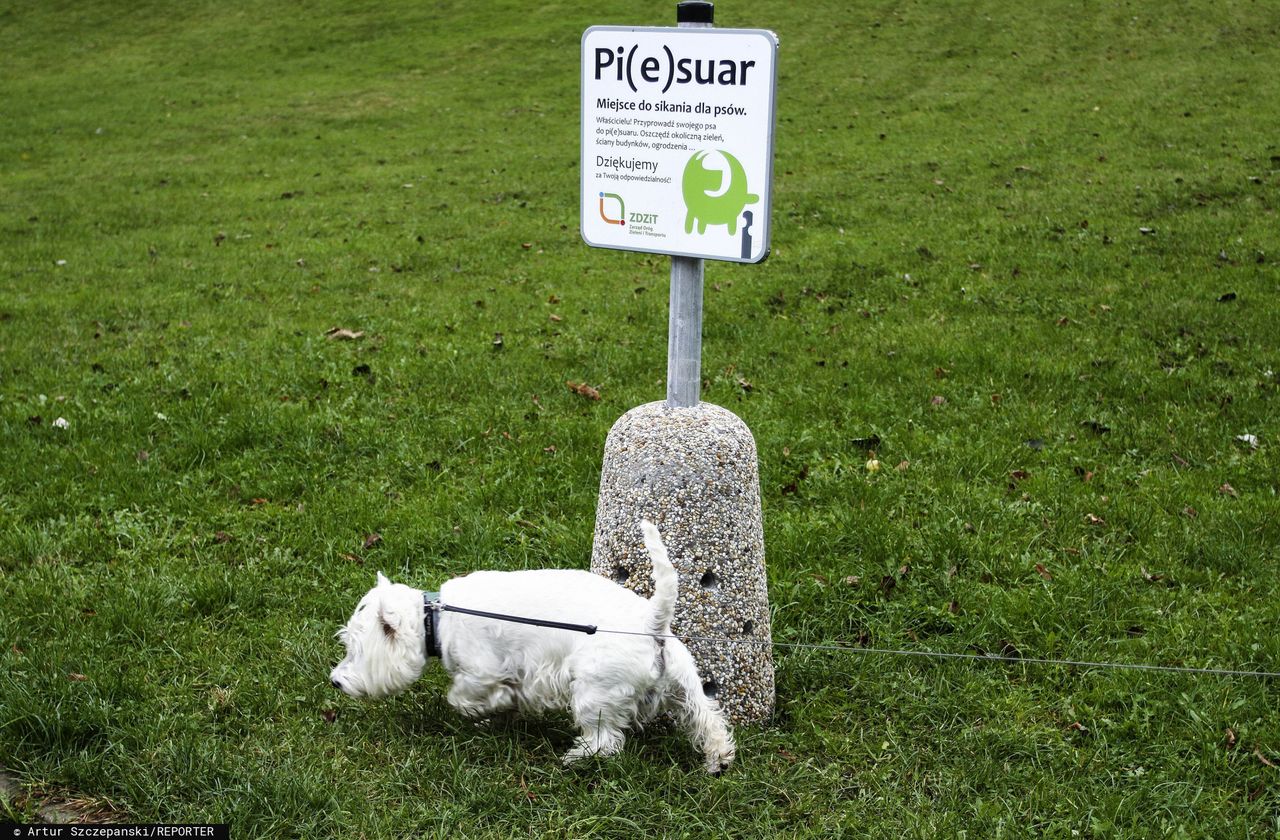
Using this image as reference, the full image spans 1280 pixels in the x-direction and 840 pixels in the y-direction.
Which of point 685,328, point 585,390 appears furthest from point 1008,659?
point 585,390

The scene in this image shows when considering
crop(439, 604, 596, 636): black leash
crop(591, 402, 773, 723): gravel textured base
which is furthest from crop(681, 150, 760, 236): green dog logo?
crop(439, 604, 596, 636): black leash

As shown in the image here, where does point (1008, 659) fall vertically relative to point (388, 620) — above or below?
below

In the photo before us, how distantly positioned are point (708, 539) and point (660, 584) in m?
0.59

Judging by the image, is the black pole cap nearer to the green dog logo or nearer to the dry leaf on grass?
the green dog logo

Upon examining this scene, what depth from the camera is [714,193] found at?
3.95 metres

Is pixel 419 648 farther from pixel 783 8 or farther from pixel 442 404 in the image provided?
pixel 783 8

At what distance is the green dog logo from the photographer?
3.88 meters

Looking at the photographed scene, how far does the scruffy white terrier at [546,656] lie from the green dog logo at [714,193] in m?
1.18

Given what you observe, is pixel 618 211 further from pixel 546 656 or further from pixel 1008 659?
pixel 1008 659

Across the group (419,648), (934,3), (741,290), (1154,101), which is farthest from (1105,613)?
(934,3)

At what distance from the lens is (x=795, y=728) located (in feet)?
13.3

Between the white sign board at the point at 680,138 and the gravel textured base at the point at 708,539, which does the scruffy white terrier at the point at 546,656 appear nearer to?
the gravel textured base at the point at 708,539

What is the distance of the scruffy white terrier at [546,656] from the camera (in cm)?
359

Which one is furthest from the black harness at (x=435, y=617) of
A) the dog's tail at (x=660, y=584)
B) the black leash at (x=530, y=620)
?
the dog's tail at (x=660, y=584)
